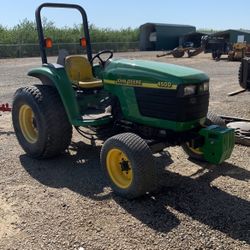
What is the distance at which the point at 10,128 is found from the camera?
23.4 ft

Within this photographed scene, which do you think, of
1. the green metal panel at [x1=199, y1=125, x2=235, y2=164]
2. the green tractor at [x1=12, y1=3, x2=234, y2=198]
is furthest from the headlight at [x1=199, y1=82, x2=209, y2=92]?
the green metal panel at [x1=199, y1=125, x2=235, y2=164]

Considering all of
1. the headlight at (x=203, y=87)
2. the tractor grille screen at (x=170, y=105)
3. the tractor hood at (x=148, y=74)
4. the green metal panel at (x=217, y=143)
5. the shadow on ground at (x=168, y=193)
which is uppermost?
the tractor hood at (x=148, y=74)

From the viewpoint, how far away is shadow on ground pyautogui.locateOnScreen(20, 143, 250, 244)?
3.67 meters

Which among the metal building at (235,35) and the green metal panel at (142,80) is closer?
the green metal panel at (142,80)

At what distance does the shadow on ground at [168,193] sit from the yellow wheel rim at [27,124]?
294 mm

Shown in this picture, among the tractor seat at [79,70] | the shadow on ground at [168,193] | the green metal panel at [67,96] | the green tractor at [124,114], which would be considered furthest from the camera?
the tractor seat at [79,70]

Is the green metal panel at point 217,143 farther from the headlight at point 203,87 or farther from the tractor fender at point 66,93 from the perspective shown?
the tractor fender at point 66,93

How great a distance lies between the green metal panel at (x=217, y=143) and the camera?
423 centimetres

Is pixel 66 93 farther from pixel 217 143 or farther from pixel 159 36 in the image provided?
pixel 159 36

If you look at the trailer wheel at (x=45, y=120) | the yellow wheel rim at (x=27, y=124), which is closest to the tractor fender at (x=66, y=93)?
the trailer wheel at (x=45, y=120)

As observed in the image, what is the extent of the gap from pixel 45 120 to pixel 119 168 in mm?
1281

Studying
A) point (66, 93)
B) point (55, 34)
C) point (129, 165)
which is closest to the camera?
point (129, 165)

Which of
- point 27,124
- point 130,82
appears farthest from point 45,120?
point 130,82

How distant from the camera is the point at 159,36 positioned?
134 ft
